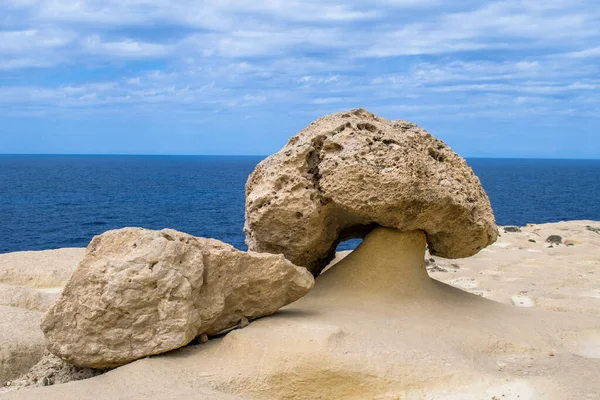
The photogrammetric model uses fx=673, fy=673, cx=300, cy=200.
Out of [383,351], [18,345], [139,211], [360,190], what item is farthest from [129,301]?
[139,211]

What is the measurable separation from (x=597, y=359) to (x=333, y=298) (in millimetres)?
2816

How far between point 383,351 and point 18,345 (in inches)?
150

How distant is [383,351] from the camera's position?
610 centimetres

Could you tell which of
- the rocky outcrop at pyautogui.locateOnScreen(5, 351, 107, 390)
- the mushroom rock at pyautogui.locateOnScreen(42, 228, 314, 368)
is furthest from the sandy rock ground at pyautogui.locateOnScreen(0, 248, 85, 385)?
the mushroom rock at pyautogui.locateOnScreen(42, 228, 314, 368)

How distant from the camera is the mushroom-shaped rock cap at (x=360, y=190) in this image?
725 cm

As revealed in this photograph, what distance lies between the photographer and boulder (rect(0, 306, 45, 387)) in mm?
6758

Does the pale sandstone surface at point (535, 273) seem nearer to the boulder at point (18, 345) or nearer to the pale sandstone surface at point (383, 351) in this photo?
the pale sandstone surface at point (383, 351)

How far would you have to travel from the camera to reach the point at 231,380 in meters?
5.76

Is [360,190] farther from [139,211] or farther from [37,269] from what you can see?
[139,211]

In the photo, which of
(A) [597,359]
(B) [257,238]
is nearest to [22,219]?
(B) [257,238]

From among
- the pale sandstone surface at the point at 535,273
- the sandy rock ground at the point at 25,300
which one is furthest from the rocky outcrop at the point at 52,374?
the pale sandstone surface at the point at 535,273

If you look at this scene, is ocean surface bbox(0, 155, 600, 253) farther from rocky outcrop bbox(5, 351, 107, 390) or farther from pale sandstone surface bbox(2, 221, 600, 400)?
rocky outcrop bbox(5, 351, 107, 390)

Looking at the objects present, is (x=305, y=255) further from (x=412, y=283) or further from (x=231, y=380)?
(x=231, y=380)

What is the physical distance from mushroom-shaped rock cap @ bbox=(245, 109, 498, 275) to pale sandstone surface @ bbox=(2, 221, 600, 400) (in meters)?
0.49
